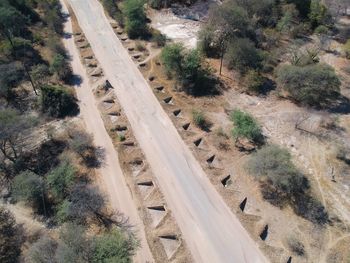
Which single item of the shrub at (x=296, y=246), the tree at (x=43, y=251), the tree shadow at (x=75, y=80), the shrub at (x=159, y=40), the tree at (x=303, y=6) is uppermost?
the tree at (x=303, y=6)

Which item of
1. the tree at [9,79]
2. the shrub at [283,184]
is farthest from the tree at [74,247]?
the tree at [9,79]

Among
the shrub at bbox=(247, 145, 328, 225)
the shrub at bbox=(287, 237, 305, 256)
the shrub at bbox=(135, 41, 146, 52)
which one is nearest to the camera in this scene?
the shrub at bbox=(287, 237, 305, 256)

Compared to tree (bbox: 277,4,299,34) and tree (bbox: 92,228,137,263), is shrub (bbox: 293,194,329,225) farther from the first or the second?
tree (bbox: 277,4,299,34)

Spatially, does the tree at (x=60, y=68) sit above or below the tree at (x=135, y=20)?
below

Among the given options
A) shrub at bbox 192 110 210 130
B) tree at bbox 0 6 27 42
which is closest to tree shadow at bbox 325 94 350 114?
shrub at bbox 192 110 210 130

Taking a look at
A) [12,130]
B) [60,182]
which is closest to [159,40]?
[12,130]

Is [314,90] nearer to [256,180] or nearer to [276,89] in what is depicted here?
[276,89]

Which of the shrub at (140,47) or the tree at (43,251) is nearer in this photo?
the tree at (43,251)

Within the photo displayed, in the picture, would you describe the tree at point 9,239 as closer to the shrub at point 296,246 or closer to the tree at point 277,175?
the tree at point 277,175
